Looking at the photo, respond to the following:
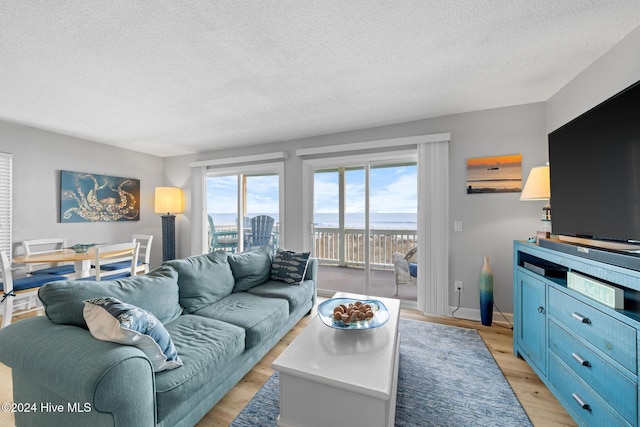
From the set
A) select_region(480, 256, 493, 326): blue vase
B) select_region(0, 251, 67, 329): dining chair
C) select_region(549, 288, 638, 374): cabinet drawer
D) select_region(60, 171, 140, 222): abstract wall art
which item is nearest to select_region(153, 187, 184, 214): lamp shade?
select_region(60, 171, 140, 222): abstract wall art

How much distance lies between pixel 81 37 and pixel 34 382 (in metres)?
1.97

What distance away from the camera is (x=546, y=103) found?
8.49 ft

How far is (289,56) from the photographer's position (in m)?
1.82

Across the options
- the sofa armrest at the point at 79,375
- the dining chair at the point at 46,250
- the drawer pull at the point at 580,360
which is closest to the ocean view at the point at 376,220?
the drawer pull at the point at 580,360

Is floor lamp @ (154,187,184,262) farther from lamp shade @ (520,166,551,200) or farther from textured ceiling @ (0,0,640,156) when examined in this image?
lamp shade @ (520,166,551,200)

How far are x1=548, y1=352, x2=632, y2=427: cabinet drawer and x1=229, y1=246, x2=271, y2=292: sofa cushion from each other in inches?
96.4

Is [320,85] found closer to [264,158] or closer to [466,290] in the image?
[264,158]

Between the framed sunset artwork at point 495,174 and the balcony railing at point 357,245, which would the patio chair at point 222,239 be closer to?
the balcony railing at point 357,245

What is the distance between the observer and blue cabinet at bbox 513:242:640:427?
1096 mm

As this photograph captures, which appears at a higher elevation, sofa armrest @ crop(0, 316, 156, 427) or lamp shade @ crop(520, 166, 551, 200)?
lamp shade @ crop(520, 166, 551, 200)

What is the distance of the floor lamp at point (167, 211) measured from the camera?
4289mm

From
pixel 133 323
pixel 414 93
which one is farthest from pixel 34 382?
pixel 414 93

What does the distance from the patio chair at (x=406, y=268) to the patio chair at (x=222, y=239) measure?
269cm

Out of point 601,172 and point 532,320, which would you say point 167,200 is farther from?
point 601,172
